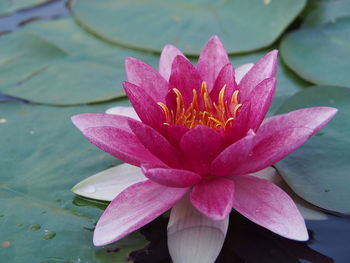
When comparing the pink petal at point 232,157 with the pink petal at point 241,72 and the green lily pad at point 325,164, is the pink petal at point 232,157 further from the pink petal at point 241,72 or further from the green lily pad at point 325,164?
the pink petal at point 241,72

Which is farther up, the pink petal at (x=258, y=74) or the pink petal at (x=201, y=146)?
the pink petal at (x=258, y=74)

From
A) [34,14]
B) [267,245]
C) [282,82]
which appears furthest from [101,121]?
[34,14]

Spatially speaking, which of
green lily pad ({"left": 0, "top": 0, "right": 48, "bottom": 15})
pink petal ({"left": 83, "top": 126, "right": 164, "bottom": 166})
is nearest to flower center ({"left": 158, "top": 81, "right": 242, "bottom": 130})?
pink petal ({"left": 83, "top": 126, "right": 164, "bottom": 166})

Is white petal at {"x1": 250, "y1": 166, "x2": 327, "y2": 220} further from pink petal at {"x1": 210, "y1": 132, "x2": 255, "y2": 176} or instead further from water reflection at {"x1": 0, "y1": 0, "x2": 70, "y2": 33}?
water reflection at {"x1": 0, "y1": 0, "x2": 70, "y2": 33}

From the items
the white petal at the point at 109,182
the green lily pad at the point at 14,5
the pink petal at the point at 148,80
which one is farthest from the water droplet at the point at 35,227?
the green lily pad at the point at 14,5

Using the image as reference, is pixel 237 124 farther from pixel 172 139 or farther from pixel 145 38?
pixel 145 38

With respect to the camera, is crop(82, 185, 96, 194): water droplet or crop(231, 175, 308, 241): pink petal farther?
crop(82, 185, 96, 194): water droplet
